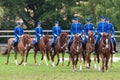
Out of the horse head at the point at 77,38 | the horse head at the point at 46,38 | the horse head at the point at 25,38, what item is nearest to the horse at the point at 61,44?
the horse head at the point at 46,38

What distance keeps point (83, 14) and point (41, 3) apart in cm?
629

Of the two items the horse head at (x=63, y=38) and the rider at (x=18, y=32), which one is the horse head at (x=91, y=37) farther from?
the rider at (x=18, y=32)

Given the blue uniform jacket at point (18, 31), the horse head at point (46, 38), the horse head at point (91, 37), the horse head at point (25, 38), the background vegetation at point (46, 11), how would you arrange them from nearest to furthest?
the horse head at point (91, 37)
the horse head at point (25, 38)
the blue uniform jacket at point (18, 31)
the horse head at point (46, 38)
the background vegetation at point (46, 11)

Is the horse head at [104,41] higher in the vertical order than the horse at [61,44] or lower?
higher

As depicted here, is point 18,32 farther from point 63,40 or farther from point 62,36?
point 62,36

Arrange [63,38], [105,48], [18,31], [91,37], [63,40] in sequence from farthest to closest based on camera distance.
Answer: [18,31] < [63,40] < [63,38] < [91,37] < [105,48]

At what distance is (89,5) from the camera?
4847cm

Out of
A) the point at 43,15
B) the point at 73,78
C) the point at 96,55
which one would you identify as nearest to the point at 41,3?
the point at 43,15

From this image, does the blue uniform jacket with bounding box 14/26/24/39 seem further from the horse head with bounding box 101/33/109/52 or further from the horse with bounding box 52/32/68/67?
the horse head with bounding box 101/33/109/52

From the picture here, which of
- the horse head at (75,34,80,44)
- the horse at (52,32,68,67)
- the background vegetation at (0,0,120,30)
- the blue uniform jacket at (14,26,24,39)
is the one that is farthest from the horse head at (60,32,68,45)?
the background vegetation at (0,0,120,30)

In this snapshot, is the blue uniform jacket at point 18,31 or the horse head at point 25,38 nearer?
the horse head at point 25,38

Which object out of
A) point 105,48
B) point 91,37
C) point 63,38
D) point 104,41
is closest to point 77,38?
point 104,41

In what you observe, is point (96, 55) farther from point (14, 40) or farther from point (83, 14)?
point (83, 14)

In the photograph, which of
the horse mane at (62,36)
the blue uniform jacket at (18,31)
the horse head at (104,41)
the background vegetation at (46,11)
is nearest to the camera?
the horse head at (104,41)
